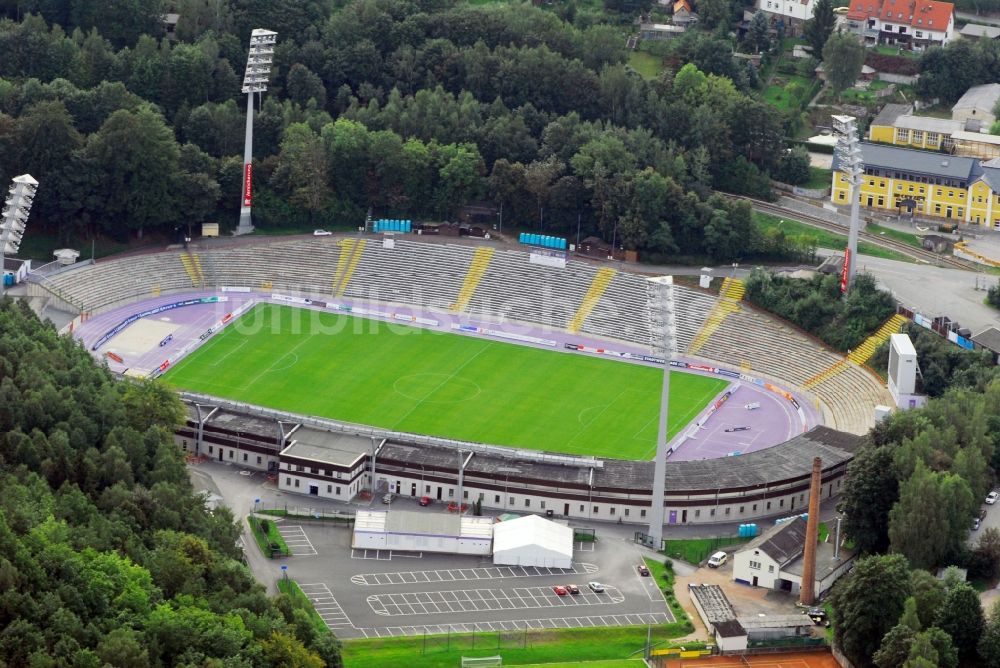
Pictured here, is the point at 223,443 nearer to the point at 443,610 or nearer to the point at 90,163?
the point at 443,610

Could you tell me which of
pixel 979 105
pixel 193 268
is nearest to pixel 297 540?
pixel 193 268

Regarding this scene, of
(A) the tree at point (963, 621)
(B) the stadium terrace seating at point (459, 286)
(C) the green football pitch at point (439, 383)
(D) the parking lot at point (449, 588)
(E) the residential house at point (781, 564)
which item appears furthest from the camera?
(B) the stadium terrace seating at point (459, 286)

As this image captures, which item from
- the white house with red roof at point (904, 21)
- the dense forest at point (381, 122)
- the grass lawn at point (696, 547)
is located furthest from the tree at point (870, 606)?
the white house with red roof at point (904, 21)

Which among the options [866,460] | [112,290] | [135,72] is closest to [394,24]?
[135,72]

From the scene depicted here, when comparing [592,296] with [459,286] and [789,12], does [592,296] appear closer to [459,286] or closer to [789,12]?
[459,286]

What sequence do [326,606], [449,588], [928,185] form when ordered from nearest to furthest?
[326,606] → [449,588] → [928,185]

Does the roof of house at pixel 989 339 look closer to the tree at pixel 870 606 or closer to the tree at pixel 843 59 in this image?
the tree at pixel 870 606
